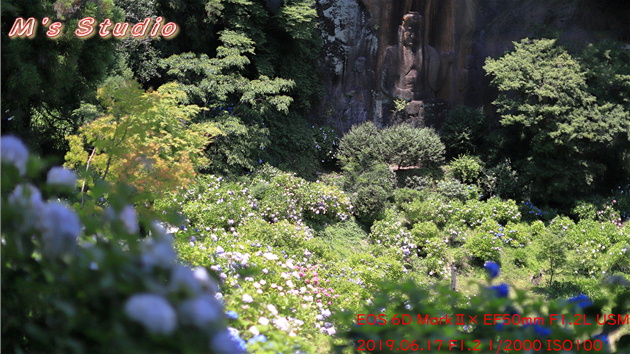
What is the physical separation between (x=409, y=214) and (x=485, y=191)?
2.48 meters

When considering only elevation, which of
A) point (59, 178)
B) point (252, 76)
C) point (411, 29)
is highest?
point (411, 29)

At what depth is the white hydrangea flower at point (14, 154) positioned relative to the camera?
149cm

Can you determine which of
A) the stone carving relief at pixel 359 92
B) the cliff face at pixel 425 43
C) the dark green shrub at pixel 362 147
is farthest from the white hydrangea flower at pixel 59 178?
the stone carving relief at pixel 359 92

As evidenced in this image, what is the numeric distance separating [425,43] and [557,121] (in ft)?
12.7

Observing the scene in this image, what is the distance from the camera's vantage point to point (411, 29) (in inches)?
482

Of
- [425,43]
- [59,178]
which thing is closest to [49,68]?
[59,178]

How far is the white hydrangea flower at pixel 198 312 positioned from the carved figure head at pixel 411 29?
472 inches

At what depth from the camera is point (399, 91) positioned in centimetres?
1252

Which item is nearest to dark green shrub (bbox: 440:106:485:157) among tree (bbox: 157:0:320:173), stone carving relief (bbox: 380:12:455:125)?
stone carving relief (bbox: 380:12:455:125)

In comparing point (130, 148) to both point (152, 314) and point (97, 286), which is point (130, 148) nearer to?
point (97, 286)

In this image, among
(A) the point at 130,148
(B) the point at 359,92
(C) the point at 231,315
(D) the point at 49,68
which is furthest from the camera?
(B) the point at 359,92

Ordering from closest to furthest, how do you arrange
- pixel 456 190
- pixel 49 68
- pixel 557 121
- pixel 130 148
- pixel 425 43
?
pixel 130 148 < pixel 49 68 < pixel 557 121 < pixel 456 190 < pixel 425 43

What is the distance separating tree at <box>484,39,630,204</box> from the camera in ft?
32.5

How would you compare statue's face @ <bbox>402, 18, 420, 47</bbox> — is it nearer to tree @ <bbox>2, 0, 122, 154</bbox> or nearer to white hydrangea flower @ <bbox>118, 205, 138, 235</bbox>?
tree @ <bbox>2, 0, 122, 154</bbox>
